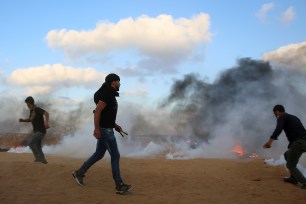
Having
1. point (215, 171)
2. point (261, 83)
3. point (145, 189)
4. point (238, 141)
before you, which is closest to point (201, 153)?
point (238, 141)

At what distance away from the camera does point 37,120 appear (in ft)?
29.2

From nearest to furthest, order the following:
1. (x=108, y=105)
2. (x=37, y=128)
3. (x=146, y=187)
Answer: (x=108, y=105) → (x=146, y=187) → (x=37, y=128)

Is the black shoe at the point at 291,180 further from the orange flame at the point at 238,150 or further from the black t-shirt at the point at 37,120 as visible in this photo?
the orange flame at the point at 238,150

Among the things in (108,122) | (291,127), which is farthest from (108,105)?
(291,127)

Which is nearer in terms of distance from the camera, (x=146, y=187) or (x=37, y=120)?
(x=146, y=187)

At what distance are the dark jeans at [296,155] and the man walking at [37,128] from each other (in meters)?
5.73

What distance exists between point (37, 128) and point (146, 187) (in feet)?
12.1

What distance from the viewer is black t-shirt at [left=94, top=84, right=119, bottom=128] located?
19.5ft

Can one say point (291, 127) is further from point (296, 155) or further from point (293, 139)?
point (296, 155)

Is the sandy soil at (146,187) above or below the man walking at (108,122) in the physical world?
below

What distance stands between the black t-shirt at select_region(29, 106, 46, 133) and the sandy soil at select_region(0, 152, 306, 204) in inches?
49.4

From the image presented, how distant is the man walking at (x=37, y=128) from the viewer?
28.6ft

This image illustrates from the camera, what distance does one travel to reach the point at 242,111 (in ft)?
66.0

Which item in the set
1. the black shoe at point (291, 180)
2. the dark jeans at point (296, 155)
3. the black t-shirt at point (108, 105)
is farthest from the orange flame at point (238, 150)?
the black t-shirt at point (108, 105)
